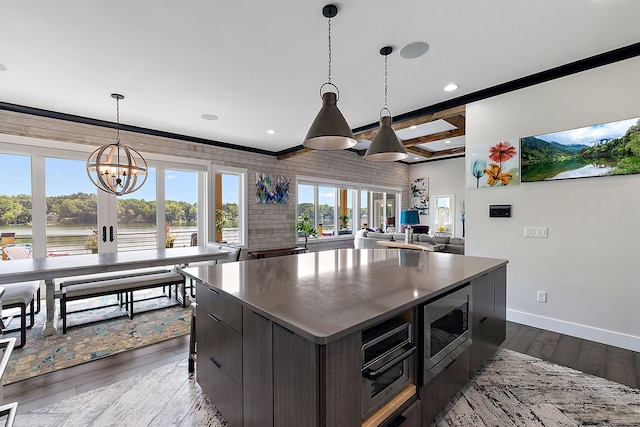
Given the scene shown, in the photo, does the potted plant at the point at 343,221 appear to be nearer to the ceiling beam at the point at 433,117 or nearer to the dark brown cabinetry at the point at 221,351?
the ceiling beam at the point at 433,117

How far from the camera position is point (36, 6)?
79.0 inches

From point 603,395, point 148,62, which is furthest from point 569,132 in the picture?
point 148,62

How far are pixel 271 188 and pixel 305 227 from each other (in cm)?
118

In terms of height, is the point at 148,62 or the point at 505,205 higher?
the point at 148,62

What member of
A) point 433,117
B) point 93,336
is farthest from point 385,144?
point 93,336

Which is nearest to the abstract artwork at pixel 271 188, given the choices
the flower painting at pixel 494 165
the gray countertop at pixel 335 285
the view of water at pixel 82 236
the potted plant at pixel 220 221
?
the potted plant at pixel 220 221

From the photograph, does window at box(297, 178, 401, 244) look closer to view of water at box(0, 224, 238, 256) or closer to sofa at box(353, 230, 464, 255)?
sofa at box(353, 230, 464, 255)

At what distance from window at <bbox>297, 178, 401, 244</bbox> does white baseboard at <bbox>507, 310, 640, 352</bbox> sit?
4665 mm

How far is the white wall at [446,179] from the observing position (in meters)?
8.07

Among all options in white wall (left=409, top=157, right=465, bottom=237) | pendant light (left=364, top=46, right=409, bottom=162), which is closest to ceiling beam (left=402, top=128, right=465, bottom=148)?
white wall (left=409, top=157, right=465, bottom=237)

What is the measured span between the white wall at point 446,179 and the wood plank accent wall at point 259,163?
67cm

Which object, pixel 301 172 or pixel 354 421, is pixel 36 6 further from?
pixel 301 172

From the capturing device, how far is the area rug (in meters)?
1.77

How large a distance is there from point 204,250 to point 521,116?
14.2ft
